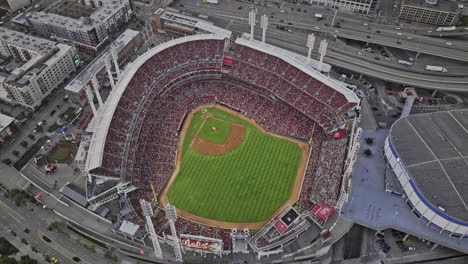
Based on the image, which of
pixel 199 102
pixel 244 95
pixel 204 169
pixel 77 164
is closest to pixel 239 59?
pixel 244 95

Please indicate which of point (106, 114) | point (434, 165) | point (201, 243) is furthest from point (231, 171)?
point (434, 165)

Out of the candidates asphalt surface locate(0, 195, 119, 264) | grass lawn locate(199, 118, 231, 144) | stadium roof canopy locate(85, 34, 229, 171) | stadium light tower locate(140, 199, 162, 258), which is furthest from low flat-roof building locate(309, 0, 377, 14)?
asphalt surface locate(0, 195, 119, 264)

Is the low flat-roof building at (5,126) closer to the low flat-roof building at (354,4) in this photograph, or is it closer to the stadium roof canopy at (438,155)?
the stadium roof canopy at (438,155)

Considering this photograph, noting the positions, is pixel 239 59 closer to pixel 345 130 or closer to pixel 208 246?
pixel 345 130

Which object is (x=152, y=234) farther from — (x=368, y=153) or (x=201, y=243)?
(x=368, y=153)

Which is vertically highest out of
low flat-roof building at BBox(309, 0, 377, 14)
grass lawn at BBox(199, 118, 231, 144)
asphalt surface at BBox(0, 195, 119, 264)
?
low flat-roof building at BBox(309, 0, 377, 14)

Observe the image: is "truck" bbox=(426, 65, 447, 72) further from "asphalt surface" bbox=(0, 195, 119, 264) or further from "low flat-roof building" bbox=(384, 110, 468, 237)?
"asphalt surface" bbox=(0, 195, 119, 264)
